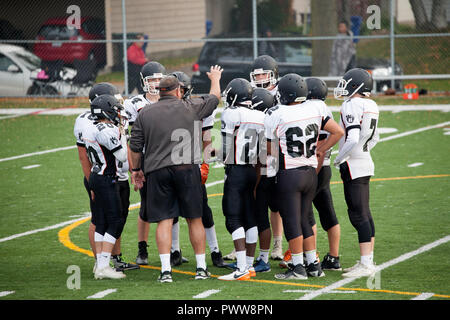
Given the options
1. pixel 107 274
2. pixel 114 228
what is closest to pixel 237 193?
pixel 114 228

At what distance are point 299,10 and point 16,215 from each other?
21489mm

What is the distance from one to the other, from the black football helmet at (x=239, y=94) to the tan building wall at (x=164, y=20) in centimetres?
1997

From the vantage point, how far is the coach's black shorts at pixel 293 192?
23.2 feet

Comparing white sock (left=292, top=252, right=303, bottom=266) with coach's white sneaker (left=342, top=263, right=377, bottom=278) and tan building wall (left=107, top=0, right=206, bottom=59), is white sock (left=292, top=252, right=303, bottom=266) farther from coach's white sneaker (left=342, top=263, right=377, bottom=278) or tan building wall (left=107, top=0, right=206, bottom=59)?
tan building wall (left=107, top=0, right=206, bottom=59)

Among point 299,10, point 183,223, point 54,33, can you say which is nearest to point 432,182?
point 183,223

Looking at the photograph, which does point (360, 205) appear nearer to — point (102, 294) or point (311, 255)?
point (311, 255)

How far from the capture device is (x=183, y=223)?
381 inches

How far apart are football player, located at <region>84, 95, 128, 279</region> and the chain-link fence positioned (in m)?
10.9

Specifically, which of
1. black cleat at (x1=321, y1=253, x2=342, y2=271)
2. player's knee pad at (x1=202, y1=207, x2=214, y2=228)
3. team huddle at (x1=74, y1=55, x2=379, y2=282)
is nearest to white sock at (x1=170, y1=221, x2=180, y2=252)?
player's knee pad at (x1=202, y1=207, x2=214, y2=228)

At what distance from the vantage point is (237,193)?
7.30 metres

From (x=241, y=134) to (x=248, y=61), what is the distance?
12626 millimetres

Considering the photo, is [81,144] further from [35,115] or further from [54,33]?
[54,33]
